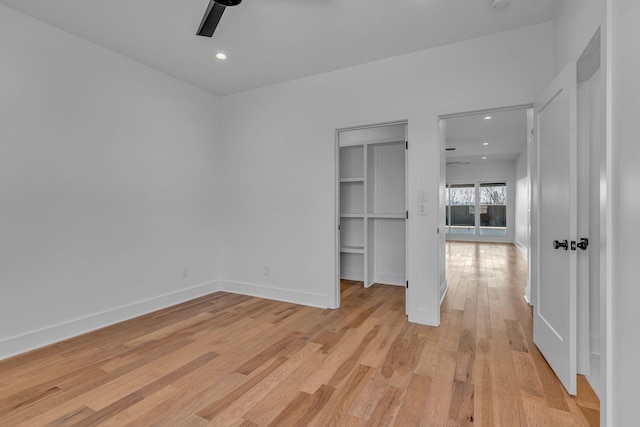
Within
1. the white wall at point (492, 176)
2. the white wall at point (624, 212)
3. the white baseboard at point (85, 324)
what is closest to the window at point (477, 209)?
the white wall at point (492, 176)

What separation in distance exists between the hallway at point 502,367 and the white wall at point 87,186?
122 inches

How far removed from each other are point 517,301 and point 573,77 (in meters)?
2.76

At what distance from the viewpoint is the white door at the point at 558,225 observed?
6.10ft

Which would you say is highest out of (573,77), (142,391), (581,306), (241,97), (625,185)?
(241,97)

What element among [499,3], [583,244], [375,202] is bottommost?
[583,244]

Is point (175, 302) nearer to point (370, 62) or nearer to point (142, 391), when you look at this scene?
point (142, 391)

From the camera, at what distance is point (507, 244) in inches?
378

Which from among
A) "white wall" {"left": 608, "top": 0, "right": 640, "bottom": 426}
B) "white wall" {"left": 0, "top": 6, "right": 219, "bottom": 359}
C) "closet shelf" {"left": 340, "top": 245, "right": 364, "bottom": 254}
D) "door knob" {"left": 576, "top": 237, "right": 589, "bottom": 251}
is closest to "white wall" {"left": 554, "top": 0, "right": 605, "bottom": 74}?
"white wall" {"left": 608, "top": 0, "right": 640, "bottom": 426}

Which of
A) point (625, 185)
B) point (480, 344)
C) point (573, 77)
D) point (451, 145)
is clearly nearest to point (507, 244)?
point (451, 145)

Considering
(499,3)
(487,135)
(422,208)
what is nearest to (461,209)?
(487,135)

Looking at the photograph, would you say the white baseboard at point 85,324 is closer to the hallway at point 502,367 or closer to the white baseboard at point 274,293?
the white baseboard at point 274,293

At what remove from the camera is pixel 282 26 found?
8.68 feet

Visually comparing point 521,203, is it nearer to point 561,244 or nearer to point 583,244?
point 583,244

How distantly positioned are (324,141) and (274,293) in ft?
6.54
